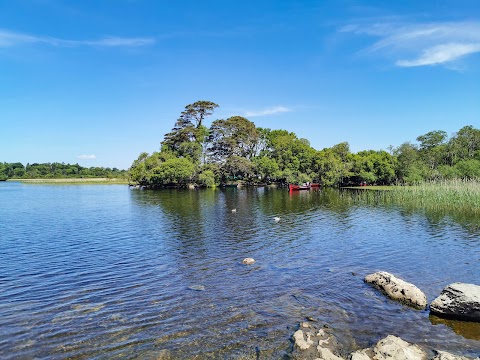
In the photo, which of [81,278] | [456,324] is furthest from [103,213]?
[456,324]

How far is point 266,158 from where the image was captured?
109250 mm

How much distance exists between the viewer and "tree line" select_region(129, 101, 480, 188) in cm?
9462

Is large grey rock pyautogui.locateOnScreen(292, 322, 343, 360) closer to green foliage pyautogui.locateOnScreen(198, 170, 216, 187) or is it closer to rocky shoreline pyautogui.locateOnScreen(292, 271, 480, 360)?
rocky shoreline pyautogui.locateOnScreen(292, 271, 480, 360)

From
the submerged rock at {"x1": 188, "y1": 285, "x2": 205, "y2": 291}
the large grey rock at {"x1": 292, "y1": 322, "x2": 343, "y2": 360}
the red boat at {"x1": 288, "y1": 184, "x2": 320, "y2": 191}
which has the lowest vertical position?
the large grey rock at {"x1": 292, "y1": 322, "x2": 343, "y2": 360}

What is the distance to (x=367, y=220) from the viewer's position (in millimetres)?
38031

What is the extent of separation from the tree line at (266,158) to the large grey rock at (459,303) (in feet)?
284

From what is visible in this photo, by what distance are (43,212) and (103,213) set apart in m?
8.76

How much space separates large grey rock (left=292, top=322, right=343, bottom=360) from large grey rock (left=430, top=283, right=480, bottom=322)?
196 inches

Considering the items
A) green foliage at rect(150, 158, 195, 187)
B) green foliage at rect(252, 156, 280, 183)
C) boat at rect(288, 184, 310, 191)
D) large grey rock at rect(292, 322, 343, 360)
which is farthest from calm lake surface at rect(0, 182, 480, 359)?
green foliage at rect(252, 156, 280, 183)

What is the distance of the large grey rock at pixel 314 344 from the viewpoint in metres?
10.0

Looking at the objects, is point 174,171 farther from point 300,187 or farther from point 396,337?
point 396,337

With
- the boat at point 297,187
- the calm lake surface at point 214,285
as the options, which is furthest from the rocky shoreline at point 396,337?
the boat at point 297,187

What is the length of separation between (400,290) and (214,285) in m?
8.73

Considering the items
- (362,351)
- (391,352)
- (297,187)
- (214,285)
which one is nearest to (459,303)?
(391,352)
